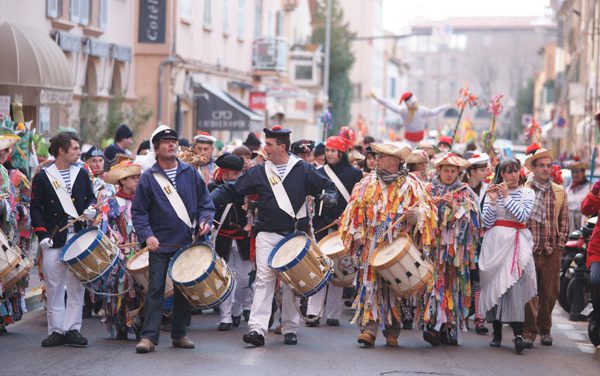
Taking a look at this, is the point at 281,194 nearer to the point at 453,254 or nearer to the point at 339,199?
the point at 453,254

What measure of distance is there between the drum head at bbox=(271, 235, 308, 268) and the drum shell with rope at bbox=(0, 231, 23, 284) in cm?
223

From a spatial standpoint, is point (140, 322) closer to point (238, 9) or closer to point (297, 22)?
point (238, 9)

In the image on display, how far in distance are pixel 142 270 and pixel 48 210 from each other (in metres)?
0.98

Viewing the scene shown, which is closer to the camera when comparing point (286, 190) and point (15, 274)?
point (15, 274)

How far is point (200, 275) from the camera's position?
1128 centimetres

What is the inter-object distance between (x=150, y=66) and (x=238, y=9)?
33.6 feet

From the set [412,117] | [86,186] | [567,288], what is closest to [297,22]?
[412,117]

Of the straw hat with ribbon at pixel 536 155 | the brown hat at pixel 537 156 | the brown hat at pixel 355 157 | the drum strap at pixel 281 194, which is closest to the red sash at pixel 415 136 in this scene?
the brown hat at pixel 355 157

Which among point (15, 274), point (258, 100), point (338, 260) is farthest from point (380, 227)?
point (258, 100)

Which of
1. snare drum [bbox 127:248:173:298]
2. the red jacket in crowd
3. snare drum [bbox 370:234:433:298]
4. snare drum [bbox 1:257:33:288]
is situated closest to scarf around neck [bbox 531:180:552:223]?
the red jacket in crowd

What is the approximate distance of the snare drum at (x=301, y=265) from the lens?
11859 mm

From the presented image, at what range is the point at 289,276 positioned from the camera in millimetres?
11938

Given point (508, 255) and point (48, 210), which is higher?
point (48, 210)

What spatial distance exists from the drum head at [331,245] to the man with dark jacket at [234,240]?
0.77 metres
